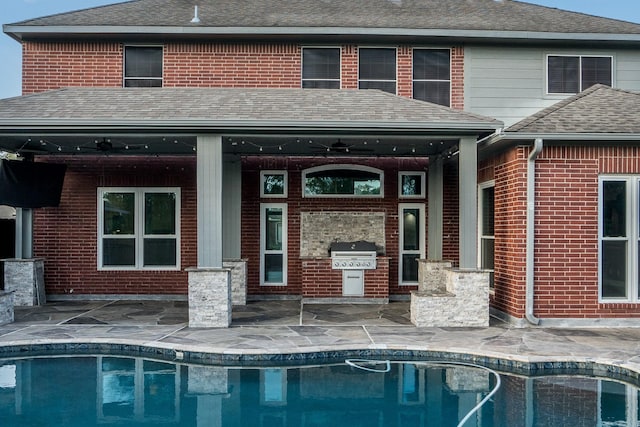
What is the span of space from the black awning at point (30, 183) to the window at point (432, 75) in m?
7.33

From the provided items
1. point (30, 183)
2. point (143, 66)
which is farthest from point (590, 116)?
point (30, 183)

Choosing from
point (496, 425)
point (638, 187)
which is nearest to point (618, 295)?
point (638, 187)

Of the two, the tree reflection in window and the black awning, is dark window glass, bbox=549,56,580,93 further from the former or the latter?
the black awning

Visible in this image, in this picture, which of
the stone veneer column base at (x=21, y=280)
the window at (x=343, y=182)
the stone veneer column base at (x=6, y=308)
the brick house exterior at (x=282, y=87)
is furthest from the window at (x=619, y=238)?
the stone veneer column base at (x=21, y=280)

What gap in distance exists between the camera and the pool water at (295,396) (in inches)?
202

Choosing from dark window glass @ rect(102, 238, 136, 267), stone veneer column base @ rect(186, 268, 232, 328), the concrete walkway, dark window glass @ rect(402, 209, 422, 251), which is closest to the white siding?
dark window glass @ rect(402, 209, 422, 251)

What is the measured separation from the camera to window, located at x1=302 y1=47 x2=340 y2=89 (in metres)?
11.2

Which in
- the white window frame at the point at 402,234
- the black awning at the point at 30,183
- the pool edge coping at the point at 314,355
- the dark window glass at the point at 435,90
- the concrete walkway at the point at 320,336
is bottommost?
the pool edge coping at the point at 314,355

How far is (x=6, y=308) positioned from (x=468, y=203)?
7180mm

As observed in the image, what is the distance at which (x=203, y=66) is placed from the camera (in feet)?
36.5

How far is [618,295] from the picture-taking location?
8188mm

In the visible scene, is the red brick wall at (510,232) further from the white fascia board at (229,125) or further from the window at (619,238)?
the window at (619,238)

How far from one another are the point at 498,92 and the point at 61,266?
9.56m

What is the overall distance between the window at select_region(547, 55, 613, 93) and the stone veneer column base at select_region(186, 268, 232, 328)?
778cm
